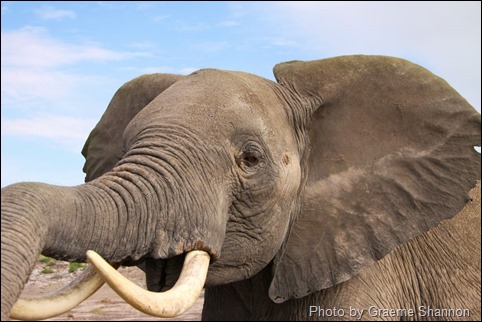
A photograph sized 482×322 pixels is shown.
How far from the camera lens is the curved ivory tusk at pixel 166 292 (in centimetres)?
370

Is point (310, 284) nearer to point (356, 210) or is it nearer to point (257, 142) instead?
point (356, 210)

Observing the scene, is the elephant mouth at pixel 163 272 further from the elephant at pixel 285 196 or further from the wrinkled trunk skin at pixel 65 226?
the wrinkled trunk skin at pixel 65 226

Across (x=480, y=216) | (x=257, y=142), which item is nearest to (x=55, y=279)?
(x=480, y=216)

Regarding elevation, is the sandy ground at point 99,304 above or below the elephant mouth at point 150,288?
below

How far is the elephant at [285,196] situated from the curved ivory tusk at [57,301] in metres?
0.01

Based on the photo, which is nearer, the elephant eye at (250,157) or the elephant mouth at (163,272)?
the elephant mouth at (163,272)

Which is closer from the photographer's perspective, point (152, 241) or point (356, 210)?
point (152, 241)

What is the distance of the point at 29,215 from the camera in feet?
12.1

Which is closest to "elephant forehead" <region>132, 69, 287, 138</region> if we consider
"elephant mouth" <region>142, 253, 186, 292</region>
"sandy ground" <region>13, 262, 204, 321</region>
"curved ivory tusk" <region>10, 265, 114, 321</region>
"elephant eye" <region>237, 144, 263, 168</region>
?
"elephant eye" <region>237, 144, 263, 168</region>

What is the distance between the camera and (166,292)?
401 centimetres

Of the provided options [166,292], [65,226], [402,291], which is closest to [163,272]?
[166,292]

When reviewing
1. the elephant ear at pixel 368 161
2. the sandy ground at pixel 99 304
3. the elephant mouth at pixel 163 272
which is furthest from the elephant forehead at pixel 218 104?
the sandy ground at pixel 99 304

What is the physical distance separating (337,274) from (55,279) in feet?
24.8

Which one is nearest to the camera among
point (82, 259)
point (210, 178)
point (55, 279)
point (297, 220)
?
point (82, 259)
